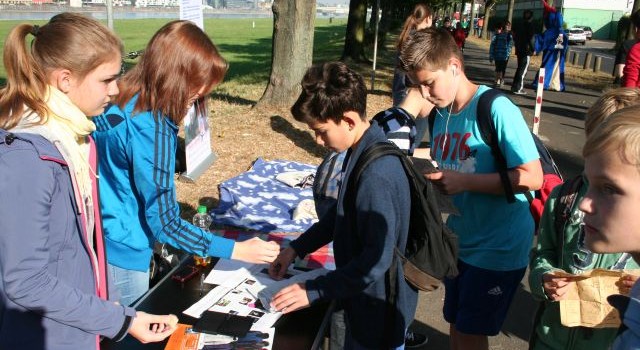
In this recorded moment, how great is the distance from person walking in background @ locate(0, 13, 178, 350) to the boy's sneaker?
2131 millimetres

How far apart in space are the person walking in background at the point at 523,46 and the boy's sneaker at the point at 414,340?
39.7ft

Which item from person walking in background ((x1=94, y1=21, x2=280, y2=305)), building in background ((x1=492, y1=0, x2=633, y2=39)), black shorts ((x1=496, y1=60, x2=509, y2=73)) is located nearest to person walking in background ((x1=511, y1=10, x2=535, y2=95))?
black shorts ((x1=496, y1=60, x2=509, y2=73))

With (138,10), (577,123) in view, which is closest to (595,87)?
(577,123)

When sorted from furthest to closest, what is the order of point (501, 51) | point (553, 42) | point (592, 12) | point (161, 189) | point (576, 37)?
point (592, 12), point (576, 37), point (501, 51), point (553, 42), point (161, 189)

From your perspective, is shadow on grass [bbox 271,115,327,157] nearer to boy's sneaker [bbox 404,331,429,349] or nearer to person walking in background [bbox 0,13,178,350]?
boy's sneaker [bbox 404,331,429,349]

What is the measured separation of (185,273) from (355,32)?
57.2 feet

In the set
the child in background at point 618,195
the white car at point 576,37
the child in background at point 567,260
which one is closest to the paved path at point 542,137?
the child in background at point 567,260

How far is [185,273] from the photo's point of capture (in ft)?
8.59

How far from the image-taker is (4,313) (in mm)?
1661

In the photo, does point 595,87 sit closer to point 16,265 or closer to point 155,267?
point 155,267

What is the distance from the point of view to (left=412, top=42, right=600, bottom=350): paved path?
385 cm

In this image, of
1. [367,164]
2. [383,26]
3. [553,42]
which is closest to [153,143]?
[367,164]

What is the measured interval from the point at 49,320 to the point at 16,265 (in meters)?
0.27

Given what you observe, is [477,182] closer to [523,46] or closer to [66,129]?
[66,129]
